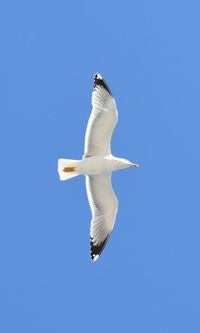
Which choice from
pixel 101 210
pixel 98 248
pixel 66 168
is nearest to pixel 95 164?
pixel 66 168

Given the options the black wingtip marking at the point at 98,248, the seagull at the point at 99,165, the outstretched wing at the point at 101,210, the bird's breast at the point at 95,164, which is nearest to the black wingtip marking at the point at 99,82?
the seagull at the point at 99,165

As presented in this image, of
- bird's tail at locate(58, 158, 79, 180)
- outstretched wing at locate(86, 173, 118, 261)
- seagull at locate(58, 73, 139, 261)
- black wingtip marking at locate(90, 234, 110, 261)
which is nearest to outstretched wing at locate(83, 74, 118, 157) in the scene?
seagull at locate(58, 73, 139, 261)

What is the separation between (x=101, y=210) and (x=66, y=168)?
0.93 m

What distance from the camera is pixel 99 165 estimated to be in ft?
50.0

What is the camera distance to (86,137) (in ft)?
50.2

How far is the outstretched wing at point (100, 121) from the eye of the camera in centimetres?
1503

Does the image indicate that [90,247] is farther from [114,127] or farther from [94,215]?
[114,127]

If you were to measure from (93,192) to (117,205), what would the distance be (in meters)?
0.40

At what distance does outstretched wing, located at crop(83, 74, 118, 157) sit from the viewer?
592 inches

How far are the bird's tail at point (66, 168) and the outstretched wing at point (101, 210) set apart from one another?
534 mm

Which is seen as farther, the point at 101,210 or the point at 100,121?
the point at 101,210

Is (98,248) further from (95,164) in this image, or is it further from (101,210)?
(95,164)

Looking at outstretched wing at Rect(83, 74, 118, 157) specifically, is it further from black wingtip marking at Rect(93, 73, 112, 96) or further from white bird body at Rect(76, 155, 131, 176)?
white bird body at Rect(76, 155, 131, 176)

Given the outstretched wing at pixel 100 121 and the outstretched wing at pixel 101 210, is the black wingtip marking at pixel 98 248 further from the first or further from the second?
the outstretched wing at pixel 100 121
